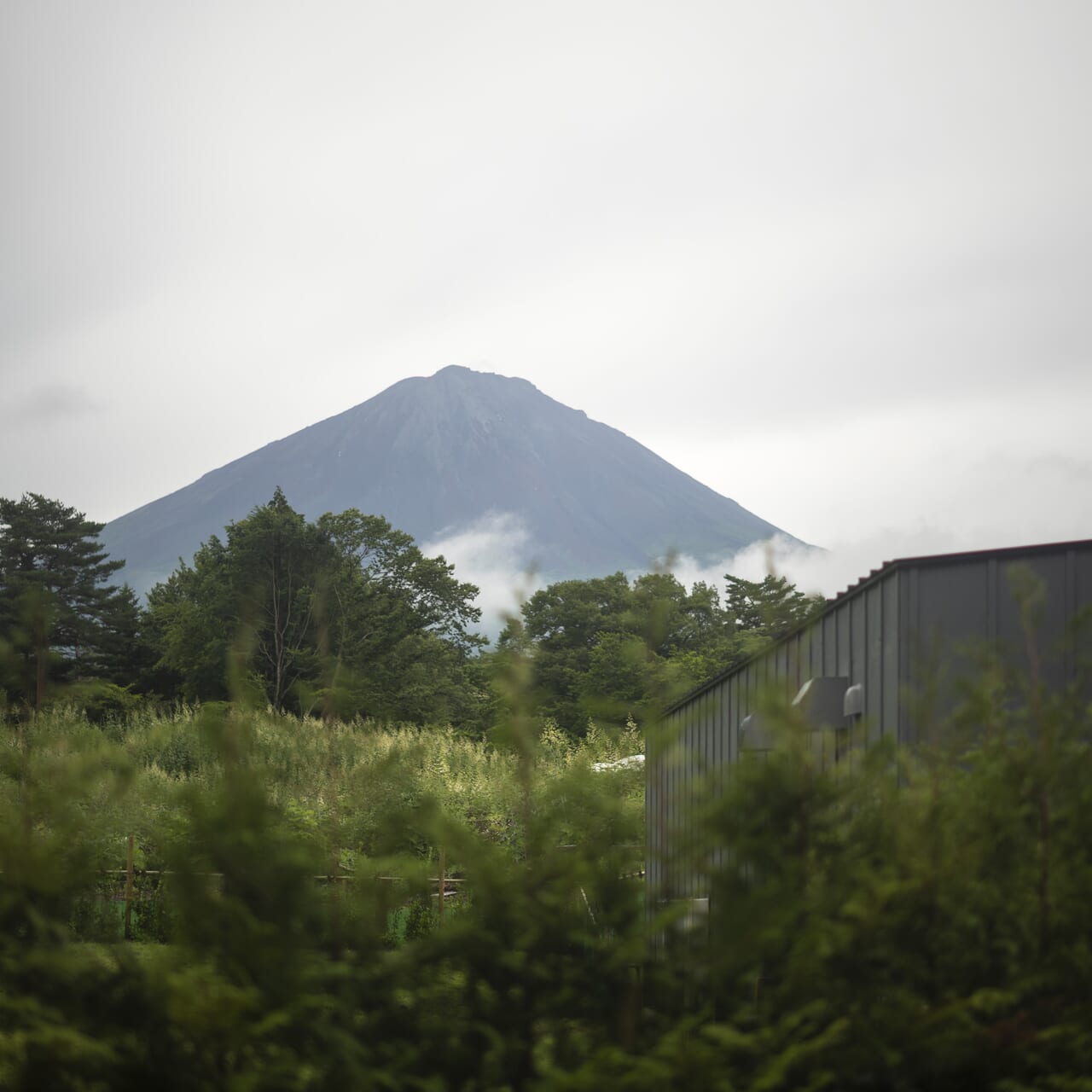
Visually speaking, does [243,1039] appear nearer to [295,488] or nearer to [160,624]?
[160,624]

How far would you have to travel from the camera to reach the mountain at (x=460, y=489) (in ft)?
531

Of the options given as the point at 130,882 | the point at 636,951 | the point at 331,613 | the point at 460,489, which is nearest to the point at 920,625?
the point at 636,951

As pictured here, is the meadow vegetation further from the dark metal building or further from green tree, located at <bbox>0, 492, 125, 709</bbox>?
green tree, located at <bbox>0, 492, 125, 709</bbox>

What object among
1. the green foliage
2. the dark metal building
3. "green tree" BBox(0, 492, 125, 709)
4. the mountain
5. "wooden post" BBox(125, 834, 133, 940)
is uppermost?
the mountain

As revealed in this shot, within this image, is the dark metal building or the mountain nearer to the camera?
the dark metal building

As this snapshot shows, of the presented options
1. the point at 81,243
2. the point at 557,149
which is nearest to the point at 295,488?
the point at 557,149

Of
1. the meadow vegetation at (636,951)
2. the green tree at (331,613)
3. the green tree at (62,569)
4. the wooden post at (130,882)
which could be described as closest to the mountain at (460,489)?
the green tree at (62,569)

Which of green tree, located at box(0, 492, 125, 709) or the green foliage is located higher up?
green tree, located at box(0, 492, 125, 709)

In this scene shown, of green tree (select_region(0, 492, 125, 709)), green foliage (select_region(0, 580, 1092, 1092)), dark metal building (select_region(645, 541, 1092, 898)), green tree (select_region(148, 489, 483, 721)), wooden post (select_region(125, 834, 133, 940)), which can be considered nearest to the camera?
green foliage (select_region(0, 580, 1092, 1092))

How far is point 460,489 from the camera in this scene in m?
181

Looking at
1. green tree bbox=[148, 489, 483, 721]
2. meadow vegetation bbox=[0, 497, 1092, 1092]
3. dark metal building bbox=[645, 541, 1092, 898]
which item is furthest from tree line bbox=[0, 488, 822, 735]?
meadow vegetation bbox=[0, 497, 1092, 1092]

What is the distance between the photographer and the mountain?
531ft

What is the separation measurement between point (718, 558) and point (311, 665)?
134 meters

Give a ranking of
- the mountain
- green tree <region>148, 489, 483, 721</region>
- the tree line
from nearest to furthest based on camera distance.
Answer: green tree <region>148, 489, 483, 721</region>, the tree line, the mountain
